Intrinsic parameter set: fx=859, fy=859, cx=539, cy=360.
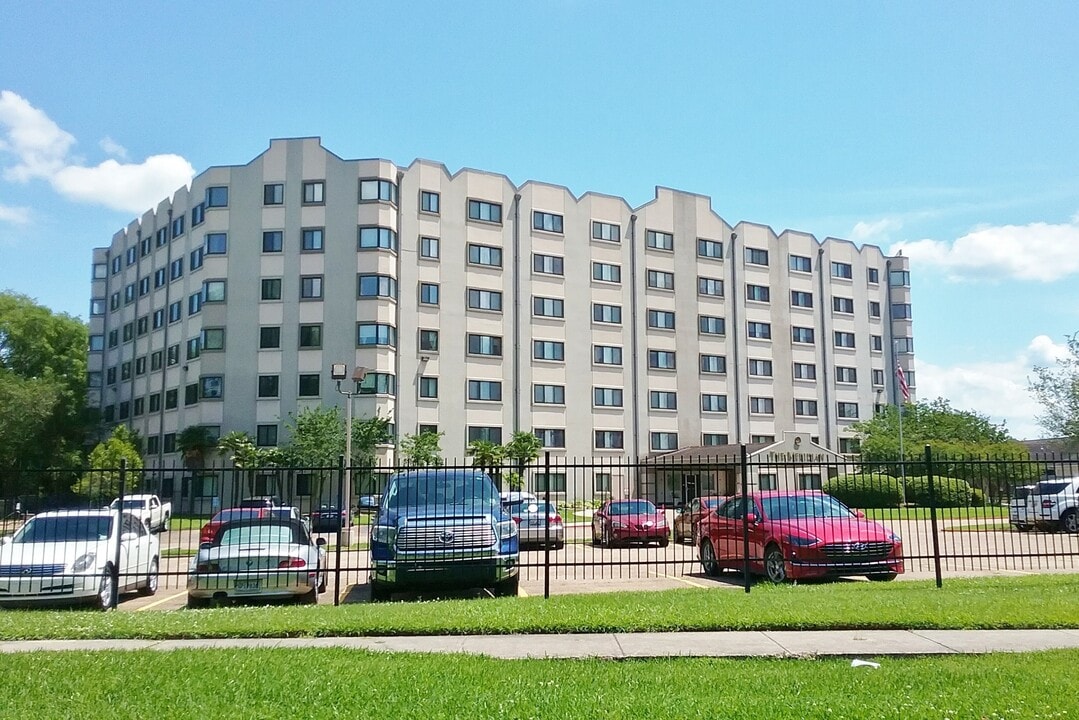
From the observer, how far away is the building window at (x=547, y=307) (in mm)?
59344

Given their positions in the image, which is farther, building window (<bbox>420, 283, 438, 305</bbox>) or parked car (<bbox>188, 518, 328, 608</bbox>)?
building window (<bbox>420, 283, 438, 305</bbox>)

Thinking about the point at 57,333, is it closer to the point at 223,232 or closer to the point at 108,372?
the point at 108,372

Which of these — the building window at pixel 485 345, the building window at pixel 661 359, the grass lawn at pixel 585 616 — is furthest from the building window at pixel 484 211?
the grass lawn at pixel 585 616

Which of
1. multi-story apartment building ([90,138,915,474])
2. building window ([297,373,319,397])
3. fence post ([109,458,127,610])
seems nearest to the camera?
fence post ([109,458,127,610])

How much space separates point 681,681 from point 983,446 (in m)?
59.6

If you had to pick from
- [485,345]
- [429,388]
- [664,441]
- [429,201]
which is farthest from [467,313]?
[664,441]

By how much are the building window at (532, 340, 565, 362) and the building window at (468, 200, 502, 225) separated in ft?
28.9

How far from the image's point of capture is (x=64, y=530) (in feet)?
45.4

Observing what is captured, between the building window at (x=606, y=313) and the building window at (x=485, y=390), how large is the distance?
9.00 meters

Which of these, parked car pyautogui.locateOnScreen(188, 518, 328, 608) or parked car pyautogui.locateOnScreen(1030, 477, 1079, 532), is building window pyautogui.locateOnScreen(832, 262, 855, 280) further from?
parked car pyautogui.locateOnScreen(188, 518, 328, 608)

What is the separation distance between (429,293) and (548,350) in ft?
30.4

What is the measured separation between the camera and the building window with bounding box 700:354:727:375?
65.0 m

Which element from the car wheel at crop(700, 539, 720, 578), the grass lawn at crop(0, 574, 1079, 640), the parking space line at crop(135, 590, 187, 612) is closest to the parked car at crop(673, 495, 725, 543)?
the car wheel at crop(700, 539, 720, 578)

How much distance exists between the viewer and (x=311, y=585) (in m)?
13.1
